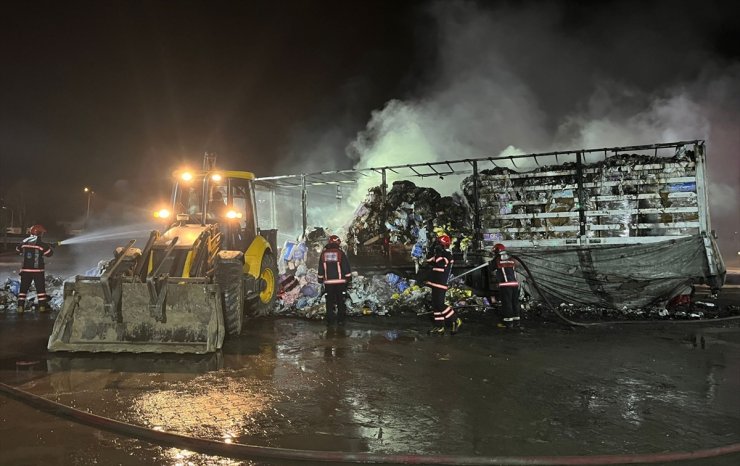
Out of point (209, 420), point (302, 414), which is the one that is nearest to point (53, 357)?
point (209, 420)

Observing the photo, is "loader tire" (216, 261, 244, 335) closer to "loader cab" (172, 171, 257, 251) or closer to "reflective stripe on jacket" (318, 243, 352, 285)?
"loader cab" (172, 171, 257, 251)

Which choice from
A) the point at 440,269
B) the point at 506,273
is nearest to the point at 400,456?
the point at 440,269

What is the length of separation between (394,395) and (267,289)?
5405mm

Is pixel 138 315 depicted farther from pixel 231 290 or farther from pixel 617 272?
pixel 617 272

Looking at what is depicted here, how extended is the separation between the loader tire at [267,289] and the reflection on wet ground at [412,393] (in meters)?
1.86

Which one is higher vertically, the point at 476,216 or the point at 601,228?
the point at 476,216

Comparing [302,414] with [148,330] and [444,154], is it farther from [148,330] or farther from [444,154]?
[444,154]

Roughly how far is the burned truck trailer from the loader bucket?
588 centimetres

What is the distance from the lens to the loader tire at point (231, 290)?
6815mm

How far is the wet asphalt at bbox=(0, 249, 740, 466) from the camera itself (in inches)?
139

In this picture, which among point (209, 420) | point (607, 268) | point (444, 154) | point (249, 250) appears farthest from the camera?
point (444, 154)

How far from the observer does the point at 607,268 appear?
9.62 metres

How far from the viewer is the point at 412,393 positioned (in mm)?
4664

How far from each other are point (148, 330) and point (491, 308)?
6.57m
